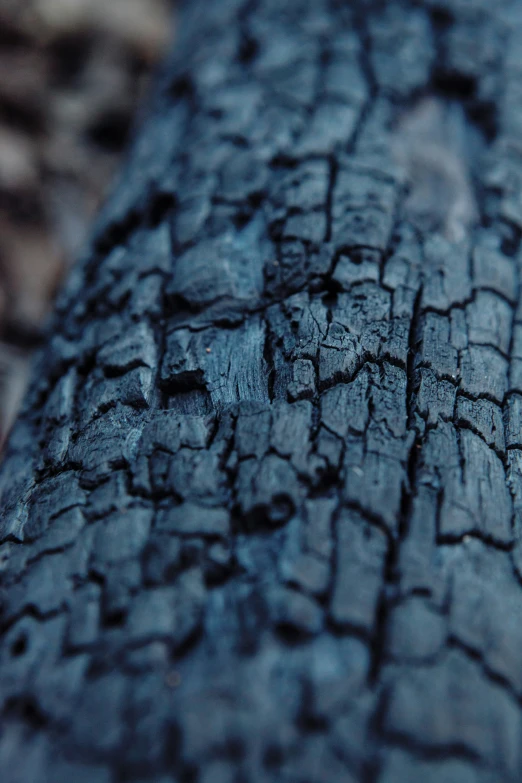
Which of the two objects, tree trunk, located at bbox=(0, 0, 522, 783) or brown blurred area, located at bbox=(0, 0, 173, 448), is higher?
brown blurred area, located at bbox=(0, 0, 173, 448)

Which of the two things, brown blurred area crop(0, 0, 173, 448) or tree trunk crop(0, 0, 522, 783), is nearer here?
tree trunk crop(0, 0, 522, 783)

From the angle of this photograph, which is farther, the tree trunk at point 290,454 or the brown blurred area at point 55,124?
the brown blurred area at point 55,124

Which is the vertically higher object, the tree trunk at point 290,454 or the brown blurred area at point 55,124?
the brown blurred area at point 55,124

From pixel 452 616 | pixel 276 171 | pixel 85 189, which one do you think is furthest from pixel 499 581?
pixel 85 189
